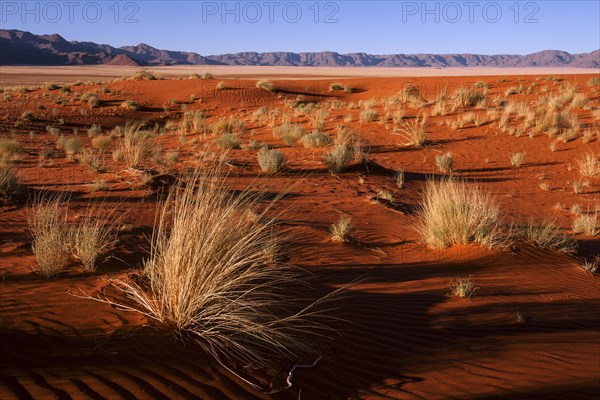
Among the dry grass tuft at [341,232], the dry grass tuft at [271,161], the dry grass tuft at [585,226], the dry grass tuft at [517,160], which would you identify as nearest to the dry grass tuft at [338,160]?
the dry grass tuft at [271,161]

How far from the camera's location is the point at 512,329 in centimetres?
564

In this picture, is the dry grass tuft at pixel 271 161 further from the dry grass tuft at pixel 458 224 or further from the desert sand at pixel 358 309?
the dry grass tuft at pixel 458 224

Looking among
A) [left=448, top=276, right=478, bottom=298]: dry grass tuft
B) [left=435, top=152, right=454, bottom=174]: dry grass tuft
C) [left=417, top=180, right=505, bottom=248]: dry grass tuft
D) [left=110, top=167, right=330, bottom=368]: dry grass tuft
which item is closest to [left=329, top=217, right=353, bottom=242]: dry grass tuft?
[left=417, top=180, right=505, bottom=248]: dry grass tuft

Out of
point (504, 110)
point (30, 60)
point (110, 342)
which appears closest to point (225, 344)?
point (110, 342)

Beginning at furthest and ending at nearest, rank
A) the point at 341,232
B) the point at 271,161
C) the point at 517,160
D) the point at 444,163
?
1. the point at 517,160
2. the point at 444,163
3. the point at 271,161
4. the point at 341,232

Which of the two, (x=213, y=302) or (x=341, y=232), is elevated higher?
(x=213, y=302)

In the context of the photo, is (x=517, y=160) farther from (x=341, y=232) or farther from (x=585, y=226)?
(x=341, y=232)

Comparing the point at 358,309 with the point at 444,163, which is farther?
the point at 444,163

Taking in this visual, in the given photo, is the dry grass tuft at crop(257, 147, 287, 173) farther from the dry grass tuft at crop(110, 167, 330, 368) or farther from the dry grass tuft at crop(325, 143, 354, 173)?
the dry grass tuft at crop(110, 167, 330, 368)

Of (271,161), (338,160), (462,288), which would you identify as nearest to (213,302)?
(462,288)

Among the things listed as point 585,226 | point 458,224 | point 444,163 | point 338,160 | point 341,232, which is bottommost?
point 585,226

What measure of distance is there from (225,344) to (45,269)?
283 centimetres

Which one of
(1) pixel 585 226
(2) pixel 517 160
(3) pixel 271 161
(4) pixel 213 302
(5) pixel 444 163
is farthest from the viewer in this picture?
(2) pixel 517 160

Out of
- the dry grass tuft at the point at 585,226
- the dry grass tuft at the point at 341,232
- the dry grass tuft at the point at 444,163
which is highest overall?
the dry grass tuft at the point at 444,163
